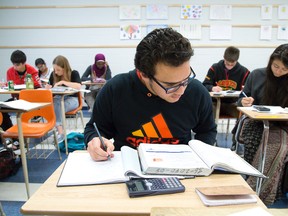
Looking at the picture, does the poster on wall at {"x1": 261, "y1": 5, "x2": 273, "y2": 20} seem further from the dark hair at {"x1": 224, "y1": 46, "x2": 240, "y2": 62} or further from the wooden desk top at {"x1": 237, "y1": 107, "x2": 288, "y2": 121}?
the wooden desk top at {"x1": 237, "y1": 107, "x2": 288, "y2": 121}

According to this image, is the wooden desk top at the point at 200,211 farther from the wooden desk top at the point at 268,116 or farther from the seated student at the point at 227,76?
the seated student at the point at 227,76

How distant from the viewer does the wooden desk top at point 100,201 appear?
2.03 feet

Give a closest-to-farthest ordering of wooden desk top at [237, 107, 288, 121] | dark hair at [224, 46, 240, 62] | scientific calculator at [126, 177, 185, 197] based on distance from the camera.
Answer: scientific calculator at [126, 177, 185, 197] < wooden desk top at [237, 107, 288, 121] < dark hair at [224, 46, 240, 62]

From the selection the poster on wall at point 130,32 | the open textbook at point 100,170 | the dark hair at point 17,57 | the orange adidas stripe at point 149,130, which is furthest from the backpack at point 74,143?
the poster on wall at point 130,32

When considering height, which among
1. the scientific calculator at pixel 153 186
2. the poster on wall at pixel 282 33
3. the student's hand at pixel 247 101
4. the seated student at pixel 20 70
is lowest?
the student's hand at pixel 247 101

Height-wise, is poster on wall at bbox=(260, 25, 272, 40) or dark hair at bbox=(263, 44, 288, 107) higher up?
poster on wall at bbox=(260, 25, 272, 40)

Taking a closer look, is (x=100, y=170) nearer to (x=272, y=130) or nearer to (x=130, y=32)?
(x=272, y=130)

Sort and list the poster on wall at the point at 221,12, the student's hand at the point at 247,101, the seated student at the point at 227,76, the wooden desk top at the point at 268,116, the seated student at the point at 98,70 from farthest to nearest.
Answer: the poster on wall at the point at 221,12
the seated student at the point at 98,70
the seated student at the point at 227,76
the student's hand at the point at 247,101
the wooden desk top at the point at 268,116

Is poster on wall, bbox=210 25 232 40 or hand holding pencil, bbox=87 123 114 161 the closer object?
hand holding pencil, bbox=87 123 114 161

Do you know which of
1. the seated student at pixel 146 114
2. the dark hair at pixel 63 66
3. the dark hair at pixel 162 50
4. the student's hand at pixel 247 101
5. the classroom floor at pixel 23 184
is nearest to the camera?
the dark hair at pixel 162 50

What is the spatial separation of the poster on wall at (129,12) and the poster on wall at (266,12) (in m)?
2.39

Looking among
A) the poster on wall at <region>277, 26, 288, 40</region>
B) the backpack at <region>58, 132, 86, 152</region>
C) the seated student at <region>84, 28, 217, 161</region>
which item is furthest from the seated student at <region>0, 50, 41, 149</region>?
the poster on wall at <region>277, 26, 288, 40</region>

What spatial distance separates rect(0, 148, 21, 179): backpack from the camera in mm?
2299

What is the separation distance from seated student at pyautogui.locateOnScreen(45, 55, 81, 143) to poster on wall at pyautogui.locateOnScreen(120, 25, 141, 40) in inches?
73.3
